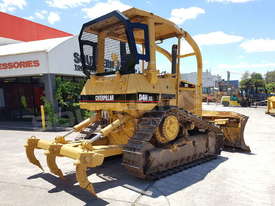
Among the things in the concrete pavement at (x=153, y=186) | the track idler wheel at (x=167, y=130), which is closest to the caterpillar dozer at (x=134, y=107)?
the track idler wheel at (x=167, y=130)

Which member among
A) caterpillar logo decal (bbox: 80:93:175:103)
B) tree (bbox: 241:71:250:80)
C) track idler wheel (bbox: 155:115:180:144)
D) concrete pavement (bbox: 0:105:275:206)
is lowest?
concrete pavement (bbox: 0:105:275:206)

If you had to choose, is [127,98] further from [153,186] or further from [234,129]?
[234,129]

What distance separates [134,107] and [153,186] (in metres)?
1.50

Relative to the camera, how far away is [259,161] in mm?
5145

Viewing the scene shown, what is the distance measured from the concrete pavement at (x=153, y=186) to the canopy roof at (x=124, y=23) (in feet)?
9.92

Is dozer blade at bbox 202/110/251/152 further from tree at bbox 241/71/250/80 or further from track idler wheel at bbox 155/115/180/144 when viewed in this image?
tree at bbox 241/71/250/80

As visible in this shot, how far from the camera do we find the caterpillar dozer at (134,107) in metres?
3.82

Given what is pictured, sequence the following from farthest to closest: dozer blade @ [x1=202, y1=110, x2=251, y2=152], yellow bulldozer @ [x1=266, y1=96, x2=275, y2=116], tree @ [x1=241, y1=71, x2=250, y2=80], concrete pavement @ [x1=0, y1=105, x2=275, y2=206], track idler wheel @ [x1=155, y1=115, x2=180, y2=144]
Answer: tree @ [x1=241, y1=71, x2=250, y2=80] → yellow bulldozer @ [x1=266, y1=96, x2=275, y2=116] → dozer blade @ [x1=202, y1=110, x2=251, y2=152] → track idler wheel @ [x1=155, y1=115, x2=180, y2=144] → concrete pavement @ [x1=0, y1=105, x2=275, y2=206]

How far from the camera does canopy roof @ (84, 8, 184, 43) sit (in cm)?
402

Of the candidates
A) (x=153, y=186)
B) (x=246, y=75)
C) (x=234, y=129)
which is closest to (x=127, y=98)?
(x=153, y=186)

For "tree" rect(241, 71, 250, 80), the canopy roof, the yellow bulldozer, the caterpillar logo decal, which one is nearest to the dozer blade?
the caterpillar logo decal

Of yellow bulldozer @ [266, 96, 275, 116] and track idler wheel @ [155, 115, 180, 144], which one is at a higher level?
track idler wheel @ [155, 115, 180, 144]

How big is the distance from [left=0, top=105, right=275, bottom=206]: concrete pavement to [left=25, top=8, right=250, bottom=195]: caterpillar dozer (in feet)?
0.96

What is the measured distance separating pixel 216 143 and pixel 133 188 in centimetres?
291
